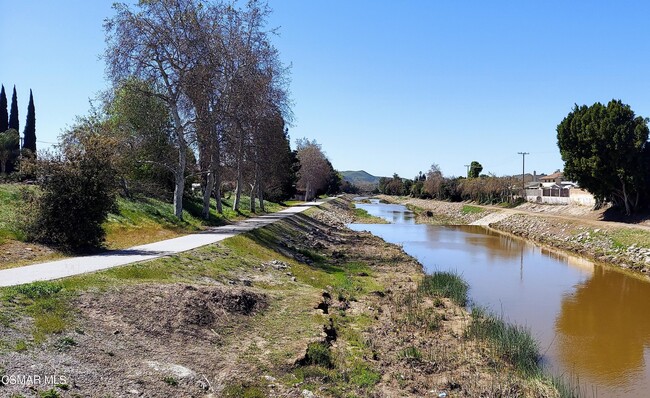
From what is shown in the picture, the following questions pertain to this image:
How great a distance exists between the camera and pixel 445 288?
65.4 feet

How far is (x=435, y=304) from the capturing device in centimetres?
1769

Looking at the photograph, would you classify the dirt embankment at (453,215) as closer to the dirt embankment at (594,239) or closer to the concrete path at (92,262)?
the dirt embankment at (594,239)

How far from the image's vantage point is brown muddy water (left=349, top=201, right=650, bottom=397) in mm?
12711

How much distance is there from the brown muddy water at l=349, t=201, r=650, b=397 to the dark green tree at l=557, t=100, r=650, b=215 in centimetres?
1265

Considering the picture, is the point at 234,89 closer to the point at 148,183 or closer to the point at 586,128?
the point at 148,183

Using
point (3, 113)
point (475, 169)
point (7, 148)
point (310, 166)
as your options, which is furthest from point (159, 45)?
point (475, 169)

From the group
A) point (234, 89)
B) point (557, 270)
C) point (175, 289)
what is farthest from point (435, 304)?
point (234, 89)

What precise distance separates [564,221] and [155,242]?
44.4 metres

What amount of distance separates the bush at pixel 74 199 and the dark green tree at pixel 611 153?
4538 centimetres

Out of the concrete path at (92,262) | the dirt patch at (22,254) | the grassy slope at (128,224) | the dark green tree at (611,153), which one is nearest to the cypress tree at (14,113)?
the grassy slope at (128,224)

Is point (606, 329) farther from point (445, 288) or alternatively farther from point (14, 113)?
point (14, 113)

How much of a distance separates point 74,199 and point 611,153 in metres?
47.1

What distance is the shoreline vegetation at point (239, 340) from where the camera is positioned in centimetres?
830

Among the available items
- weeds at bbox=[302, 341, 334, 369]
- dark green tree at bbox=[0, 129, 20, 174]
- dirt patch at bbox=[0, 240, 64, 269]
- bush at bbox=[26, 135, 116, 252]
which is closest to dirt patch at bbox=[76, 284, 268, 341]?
weeds at bbox=[302, 341, 334, 369]
